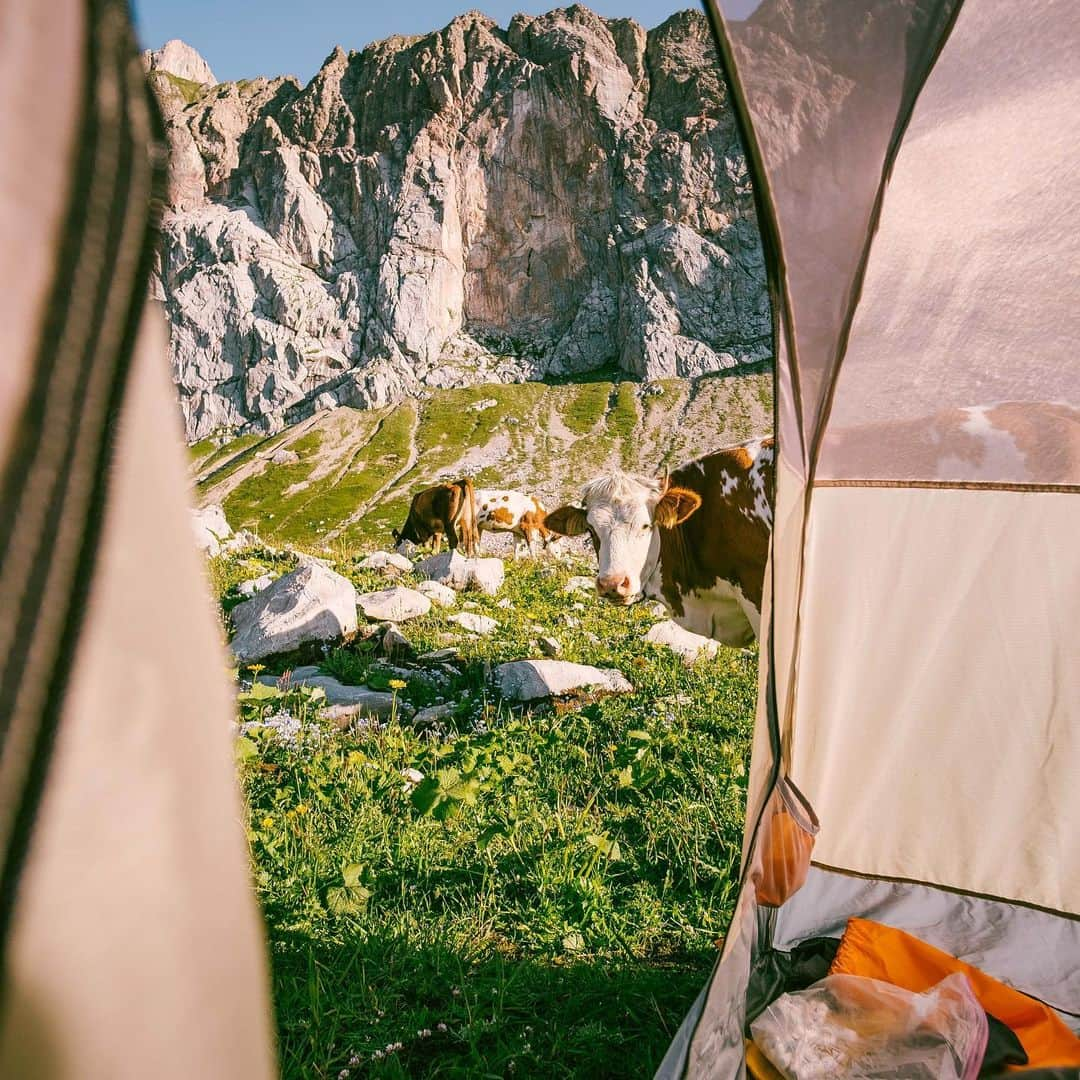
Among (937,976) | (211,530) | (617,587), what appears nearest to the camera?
(937,976)

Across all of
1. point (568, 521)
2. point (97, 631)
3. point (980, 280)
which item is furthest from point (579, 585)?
point (97, 631)

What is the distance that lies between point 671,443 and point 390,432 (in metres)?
38.3

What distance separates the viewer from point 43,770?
395mm

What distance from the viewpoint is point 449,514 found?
17.9 m

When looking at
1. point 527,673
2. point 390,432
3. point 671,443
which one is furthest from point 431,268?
point 527,673

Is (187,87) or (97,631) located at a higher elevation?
(187,87)

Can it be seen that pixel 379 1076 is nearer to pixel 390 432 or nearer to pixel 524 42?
pixel 390 432

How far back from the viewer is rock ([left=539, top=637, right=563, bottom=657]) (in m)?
7.05

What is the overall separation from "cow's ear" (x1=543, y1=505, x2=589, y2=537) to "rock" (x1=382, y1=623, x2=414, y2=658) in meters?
1.76

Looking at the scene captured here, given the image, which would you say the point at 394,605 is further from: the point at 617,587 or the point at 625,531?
the point at 625,531

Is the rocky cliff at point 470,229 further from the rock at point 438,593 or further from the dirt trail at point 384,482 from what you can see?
the rock at point 438,593

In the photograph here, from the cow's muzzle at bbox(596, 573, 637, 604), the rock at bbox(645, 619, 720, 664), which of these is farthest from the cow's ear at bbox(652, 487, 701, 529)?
the rock at bbox(645, 619, 720, 664)

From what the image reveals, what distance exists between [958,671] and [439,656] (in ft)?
14.9

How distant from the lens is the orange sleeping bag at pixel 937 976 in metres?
2.47
